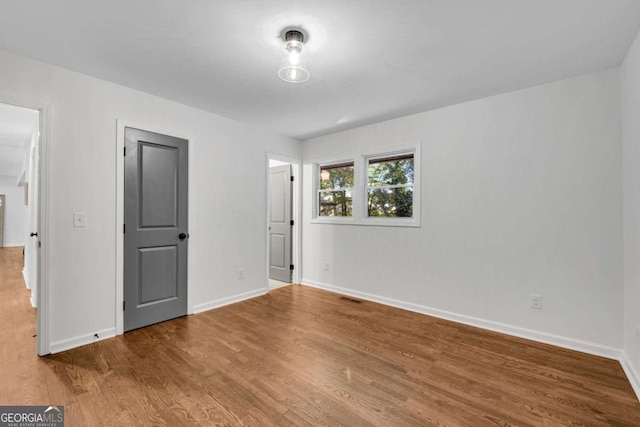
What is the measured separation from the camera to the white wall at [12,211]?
389 inches

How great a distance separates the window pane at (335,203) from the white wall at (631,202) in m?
2.87

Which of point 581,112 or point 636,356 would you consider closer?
point 636,356

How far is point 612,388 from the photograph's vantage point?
2.00 m

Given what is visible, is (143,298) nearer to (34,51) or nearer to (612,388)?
(34,51)

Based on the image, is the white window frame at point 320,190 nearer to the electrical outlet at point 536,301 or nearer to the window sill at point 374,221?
the window sill at point 374,221

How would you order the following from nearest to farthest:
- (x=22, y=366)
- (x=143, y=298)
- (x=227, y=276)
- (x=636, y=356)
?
(x=636, y=356)
(x=22, y=366)
(x=143, y=298)
(x=227, y=276)

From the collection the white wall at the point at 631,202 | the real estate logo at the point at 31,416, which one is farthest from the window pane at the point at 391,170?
the real estate logo at the point at 31,416

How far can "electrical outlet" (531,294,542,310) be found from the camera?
2.74 metres

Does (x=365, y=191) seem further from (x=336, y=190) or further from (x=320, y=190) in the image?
(x=320, y=190)

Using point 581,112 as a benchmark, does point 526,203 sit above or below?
below

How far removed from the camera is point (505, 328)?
9.56 ft

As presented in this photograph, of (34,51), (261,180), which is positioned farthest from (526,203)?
(34,51)

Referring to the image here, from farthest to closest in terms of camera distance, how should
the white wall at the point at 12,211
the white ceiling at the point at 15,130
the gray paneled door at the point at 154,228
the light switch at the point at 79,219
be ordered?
the white wall at the point at 12,211 → the white ceiling at the point at 15,130 → the gray paneled door at the point at 154,228 → the light switch at the point at 79,219

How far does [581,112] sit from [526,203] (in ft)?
2.94
